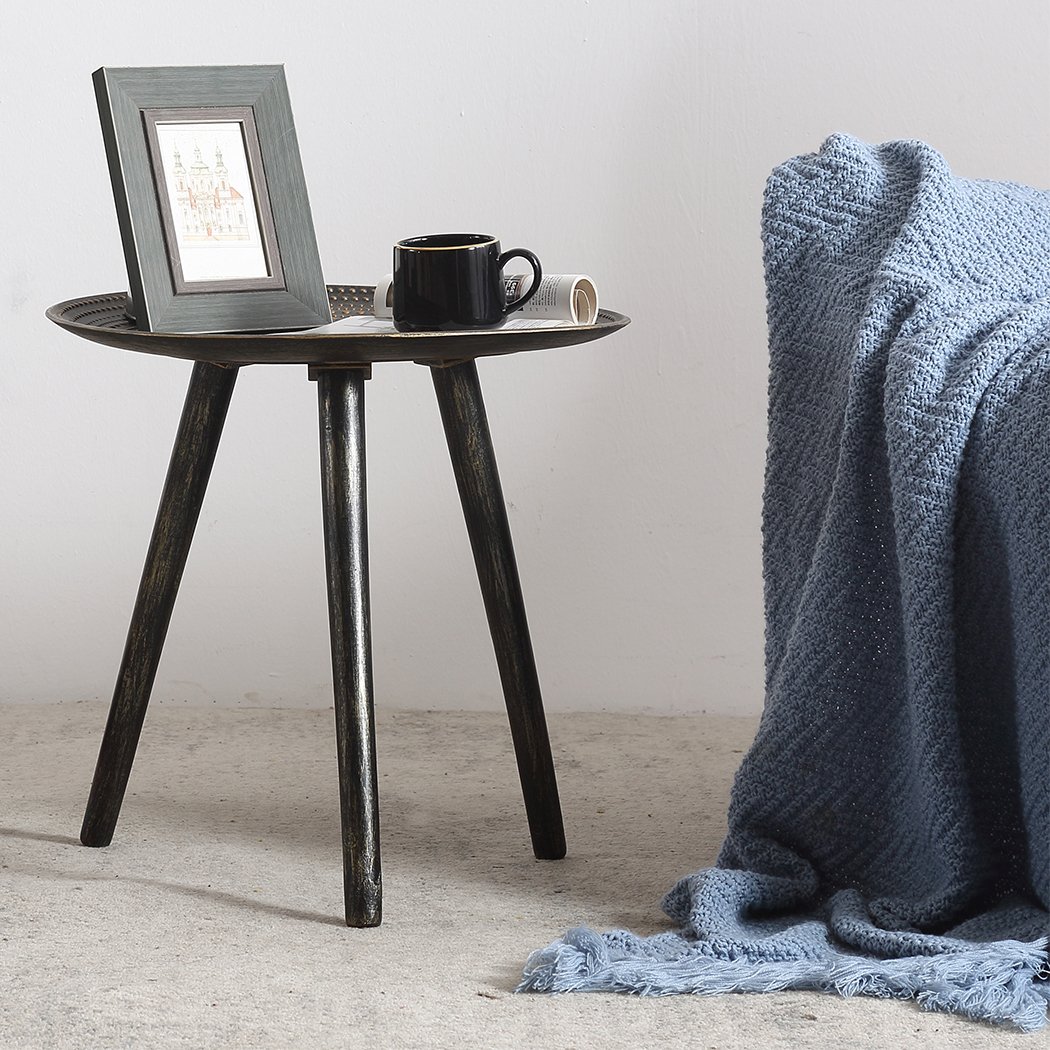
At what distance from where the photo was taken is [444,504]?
1645mm

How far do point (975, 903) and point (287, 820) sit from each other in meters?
0.60

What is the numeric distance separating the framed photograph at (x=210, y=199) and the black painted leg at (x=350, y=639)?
0.09 metres

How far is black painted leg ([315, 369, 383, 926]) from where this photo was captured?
107 centimetres

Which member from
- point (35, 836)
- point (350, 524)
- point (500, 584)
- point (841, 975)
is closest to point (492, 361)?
point (500, 584)

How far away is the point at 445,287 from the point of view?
109 centimetres

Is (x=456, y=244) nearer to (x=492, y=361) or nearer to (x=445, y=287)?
(x=445, y=287)

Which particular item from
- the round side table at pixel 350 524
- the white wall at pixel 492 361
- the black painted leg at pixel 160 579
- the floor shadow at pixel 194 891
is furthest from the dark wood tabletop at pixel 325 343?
the white wall at pixel 492 361

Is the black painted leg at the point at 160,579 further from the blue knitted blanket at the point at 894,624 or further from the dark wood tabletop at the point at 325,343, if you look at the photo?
the blue knitted blanket at the point at 894,624

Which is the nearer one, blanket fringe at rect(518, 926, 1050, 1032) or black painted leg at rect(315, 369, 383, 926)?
blanket fringe at rect(518, 926, 1050, 1032)

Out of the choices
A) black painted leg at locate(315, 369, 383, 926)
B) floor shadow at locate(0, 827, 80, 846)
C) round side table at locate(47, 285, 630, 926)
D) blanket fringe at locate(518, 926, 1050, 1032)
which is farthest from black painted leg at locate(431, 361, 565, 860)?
floor shadow at locate(0, 827, 80, 846)

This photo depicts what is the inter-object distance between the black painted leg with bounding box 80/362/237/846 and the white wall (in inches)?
16.2

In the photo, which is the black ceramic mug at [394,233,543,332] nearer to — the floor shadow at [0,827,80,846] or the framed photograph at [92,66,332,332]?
the framed photograph at [92,66,332,332]

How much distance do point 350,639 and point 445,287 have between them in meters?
0.26

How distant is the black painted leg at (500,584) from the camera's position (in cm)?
119
